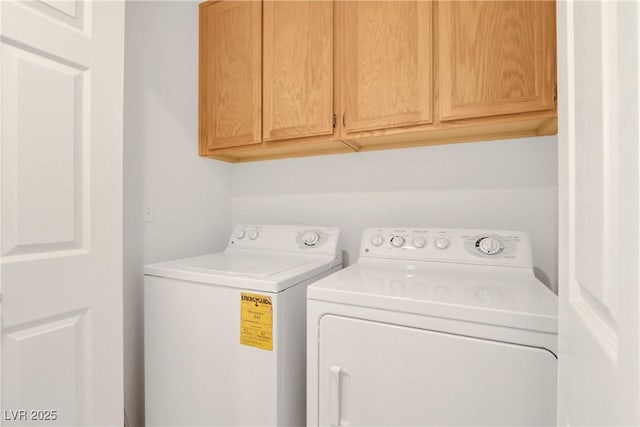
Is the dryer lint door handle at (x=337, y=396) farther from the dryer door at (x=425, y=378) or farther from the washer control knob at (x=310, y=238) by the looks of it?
the washer control knob at (x=310, y=238)

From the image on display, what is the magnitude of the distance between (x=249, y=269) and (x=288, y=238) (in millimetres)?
412

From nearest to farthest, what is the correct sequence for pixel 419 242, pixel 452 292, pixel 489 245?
pixel 452 292 → pixel 489 245 → pixel 419 242

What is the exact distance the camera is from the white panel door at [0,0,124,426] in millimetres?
845

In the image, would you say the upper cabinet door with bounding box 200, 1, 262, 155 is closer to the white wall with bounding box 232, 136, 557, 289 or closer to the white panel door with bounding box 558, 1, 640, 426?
the white wall with bounding box 232, 136, 557, 289

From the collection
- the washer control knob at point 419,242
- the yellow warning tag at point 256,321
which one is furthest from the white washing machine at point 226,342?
the washer control knob at point 419,242

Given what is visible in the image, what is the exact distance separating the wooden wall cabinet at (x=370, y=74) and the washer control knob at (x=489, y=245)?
1.56 ft

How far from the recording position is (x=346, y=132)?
4.62 ft

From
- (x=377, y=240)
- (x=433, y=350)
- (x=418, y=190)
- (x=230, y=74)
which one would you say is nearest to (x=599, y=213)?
(x=433, y=350)

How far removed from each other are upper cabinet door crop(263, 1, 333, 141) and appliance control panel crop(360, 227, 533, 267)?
1.98 feet

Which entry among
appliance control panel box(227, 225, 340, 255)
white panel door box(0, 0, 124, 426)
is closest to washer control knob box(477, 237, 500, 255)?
appliance control panel box(227, 225, 340, 255)

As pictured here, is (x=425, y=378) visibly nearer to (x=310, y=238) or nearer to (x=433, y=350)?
(x=433, y=350)

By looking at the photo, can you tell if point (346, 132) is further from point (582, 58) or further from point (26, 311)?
point (26, 311)

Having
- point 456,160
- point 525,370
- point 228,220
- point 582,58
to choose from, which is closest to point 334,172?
point 456,160

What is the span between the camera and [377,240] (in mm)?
1463
